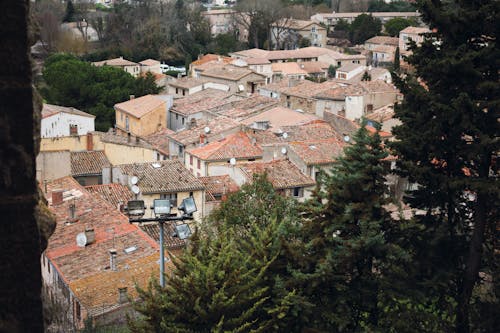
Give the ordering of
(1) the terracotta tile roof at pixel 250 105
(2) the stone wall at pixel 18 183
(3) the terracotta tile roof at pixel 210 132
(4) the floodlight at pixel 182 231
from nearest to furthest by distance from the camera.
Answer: (2) the stone wall at pixel 18 183 → (4) the floodlight at pixel 182 231 → (3) the terracotta tile roof at pixel 210 132 → (1) the terracotta tile roof at pixel 250 105

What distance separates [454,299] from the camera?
14.3m

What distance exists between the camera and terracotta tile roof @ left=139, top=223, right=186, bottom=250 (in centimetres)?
2252

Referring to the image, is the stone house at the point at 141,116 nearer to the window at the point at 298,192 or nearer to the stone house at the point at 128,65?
the window at the point at 298,192

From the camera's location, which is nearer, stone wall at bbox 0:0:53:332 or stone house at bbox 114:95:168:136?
stone wall at bbox 0:0:53:332

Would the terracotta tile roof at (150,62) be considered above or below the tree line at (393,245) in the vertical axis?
below

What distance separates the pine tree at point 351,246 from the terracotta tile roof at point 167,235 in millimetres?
9773

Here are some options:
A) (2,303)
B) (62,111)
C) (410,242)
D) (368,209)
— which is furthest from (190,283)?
(62,111)

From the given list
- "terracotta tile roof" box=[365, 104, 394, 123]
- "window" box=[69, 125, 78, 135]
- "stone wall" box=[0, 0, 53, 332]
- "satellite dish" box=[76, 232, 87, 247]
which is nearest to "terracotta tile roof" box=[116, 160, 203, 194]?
"satellite dish" box=[76, 232, 87, 247]

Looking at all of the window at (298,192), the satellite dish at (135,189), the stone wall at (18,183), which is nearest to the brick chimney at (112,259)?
the satellite dish at (135,189)

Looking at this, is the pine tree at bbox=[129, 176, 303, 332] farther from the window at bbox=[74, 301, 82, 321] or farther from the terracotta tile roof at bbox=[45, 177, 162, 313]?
the window at bbox=[74, 301, 82, 321]

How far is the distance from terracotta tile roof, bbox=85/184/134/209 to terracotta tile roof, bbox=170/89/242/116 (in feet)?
56.9

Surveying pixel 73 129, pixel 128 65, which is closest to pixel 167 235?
pixel 73 129

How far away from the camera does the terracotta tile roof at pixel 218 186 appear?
28436 millimetres

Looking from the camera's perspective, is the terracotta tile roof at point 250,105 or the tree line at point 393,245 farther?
the terracotta tile roof at point 250,105
